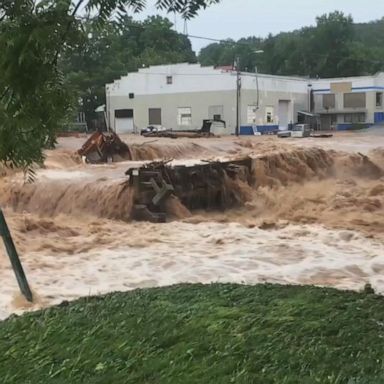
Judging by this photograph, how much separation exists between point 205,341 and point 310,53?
8235 cm

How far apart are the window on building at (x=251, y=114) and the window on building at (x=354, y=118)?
1171 centimetres

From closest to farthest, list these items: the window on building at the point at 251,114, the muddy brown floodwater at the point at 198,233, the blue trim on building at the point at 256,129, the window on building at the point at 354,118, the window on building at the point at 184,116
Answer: the muddy brown floodwater at the point at 198,233 → the blue trim on building at the point at 256,129 → the window on building at the point at 251,114 → the window on building at the point at 184,116 → the window on building at the point at 354,118

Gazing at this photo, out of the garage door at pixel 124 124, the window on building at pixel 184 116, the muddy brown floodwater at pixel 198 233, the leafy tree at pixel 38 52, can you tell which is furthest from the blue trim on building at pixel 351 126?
the leafy tree at pixel 38 52

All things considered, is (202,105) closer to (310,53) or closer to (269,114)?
(269,114)

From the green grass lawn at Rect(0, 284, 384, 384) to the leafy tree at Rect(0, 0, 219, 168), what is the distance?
1.25 m

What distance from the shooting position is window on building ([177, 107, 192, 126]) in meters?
63.6

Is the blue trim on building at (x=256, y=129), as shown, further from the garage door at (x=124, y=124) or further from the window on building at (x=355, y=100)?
the garage door at (x=124, y=124)

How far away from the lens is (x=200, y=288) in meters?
6.16

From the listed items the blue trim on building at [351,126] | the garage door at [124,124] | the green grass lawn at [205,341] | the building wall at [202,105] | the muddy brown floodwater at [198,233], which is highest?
the building wall at [202,105]

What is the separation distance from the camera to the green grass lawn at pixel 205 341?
3658 millimetres

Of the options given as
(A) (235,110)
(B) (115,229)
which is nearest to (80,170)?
(B) (115,229)

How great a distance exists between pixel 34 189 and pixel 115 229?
15.0 feet

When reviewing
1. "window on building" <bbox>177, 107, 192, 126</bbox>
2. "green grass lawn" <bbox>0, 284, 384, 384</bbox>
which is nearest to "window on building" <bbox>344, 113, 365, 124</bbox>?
"window on building" <bbox>177, 107, 192, 126</bbox>

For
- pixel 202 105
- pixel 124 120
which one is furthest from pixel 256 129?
pixel 124 120
